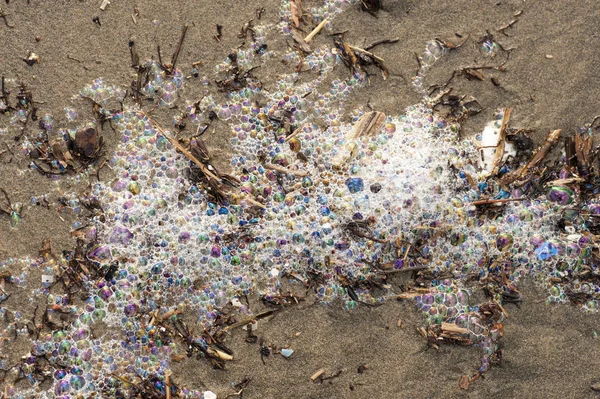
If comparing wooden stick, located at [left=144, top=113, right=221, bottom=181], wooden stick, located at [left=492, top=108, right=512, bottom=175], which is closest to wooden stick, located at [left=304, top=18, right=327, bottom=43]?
wooden stick, located at [left=144, top=113, right=221, bottom=181]

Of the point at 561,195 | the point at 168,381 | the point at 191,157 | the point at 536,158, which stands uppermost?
the point at 191,157

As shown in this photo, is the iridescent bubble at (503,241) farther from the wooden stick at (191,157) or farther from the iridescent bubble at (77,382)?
the iridescent bubble at (77,382)

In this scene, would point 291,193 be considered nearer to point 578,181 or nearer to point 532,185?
point 532,185

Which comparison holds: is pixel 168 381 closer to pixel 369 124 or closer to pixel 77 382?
pixel 77 382

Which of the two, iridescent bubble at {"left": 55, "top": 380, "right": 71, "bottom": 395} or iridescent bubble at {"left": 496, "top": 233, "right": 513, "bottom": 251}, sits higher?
iridescent bubble at {"left": 496, "top": 233, "right": 513, "bottom": 251}

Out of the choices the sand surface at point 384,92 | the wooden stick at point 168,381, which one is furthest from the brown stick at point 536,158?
the wooden stick at point 168,381

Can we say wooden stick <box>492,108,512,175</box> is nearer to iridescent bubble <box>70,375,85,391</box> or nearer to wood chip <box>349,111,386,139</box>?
wood chip <box>349,111,386,139</box>

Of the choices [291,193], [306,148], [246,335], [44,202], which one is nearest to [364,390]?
[246,335]

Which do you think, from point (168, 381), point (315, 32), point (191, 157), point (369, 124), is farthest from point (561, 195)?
point (168, 381)
